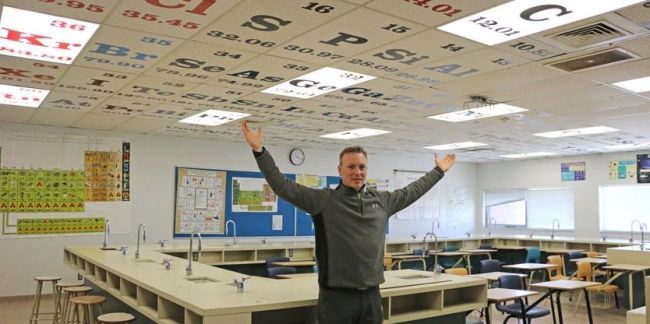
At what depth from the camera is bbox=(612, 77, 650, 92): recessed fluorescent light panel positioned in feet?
16.4

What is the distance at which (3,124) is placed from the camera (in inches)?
308

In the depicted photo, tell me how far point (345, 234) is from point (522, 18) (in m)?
1.93

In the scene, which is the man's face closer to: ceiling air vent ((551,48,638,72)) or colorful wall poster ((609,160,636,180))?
ceiling air vent ((551,48,638,72))

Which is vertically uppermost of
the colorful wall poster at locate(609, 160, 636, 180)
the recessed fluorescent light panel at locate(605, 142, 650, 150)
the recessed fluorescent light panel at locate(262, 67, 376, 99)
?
the recessed fluorescent light panel at locate(262, 67, 376, 99)

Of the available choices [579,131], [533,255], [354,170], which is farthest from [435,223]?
[354,170]

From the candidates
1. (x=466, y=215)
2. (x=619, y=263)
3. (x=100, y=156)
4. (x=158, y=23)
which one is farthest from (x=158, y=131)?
(x=466, y=215)

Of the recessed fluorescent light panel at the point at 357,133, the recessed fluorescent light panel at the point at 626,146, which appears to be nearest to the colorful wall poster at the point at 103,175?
the recessed fluorescent light panel at the point at 357,133

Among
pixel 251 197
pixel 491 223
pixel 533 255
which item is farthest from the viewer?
pixel 491 223

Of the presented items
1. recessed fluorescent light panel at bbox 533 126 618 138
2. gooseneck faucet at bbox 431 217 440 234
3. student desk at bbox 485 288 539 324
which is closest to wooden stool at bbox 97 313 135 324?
student desk at bbox 485 288 539 324

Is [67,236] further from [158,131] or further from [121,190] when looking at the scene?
[158,131]

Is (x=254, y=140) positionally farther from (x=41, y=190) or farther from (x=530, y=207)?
(x=530, y=207)

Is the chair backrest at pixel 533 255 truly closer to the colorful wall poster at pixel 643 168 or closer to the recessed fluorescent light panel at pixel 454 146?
the recessed fluorescent light panel at pixel 454 146

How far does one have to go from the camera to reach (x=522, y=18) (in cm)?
340

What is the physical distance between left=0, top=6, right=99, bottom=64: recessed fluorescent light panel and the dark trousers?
99.3 inches
